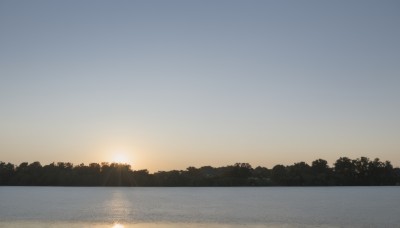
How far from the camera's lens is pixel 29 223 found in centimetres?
5991

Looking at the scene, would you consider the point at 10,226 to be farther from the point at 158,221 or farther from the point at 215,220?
the point at 215,220

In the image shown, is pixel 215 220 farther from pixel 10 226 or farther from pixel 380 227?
pixel 10 226

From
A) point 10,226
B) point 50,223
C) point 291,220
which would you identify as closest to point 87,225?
point 50,223

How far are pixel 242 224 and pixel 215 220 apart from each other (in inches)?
251

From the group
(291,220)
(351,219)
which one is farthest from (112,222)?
(351,219)

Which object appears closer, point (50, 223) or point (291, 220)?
point (50, 223)

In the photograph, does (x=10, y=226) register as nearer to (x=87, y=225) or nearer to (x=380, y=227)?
(x=87, y=225)

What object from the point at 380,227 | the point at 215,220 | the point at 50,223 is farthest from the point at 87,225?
the point at 380,227

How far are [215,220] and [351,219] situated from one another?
749 inches

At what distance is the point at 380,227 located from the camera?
5709cm

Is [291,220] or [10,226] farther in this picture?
[291,220]

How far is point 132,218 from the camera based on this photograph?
70.1 meters

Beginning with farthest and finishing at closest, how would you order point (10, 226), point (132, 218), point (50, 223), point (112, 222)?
1. point (132, 218)
2. point (112, 222)
3. point (50, 223)
4. point (10, 226)

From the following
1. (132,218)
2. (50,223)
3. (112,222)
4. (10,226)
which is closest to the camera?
(10,226)
